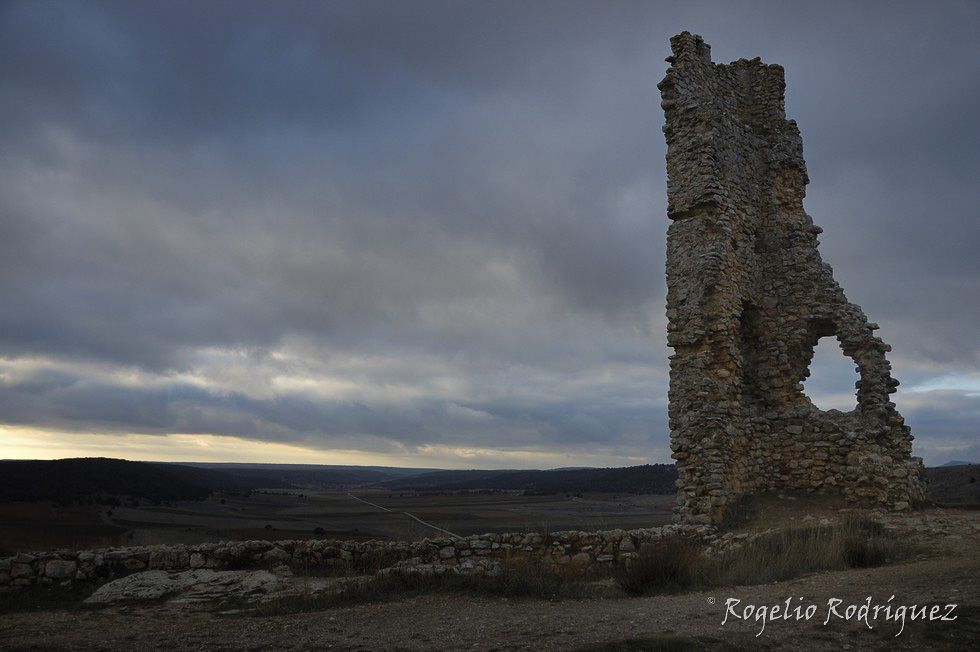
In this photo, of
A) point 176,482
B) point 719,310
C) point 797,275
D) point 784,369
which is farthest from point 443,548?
point 176,482

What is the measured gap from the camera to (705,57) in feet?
46.2

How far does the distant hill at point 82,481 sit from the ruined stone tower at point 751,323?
2771cm

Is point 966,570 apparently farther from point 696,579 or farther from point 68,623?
point 68,623

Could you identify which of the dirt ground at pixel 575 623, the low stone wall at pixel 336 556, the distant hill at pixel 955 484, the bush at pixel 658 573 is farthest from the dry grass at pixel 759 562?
the distant hill at pixel 955 484

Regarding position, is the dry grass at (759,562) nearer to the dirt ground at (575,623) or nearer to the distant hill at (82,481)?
the dirt ground at (575,623)

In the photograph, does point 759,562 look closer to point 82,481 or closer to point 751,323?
point 751,323

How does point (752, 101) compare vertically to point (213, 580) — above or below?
above

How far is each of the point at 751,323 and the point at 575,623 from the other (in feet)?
32.1

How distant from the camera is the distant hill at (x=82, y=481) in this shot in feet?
105

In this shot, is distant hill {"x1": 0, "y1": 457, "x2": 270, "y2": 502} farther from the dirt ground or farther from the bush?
the bush

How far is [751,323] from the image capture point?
1392 centimetres

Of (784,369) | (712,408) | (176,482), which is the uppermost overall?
(784,369)

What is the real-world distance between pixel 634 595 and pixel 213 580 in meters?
5.00

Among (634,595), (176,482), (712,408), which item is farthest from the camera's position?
(176,482)
